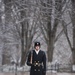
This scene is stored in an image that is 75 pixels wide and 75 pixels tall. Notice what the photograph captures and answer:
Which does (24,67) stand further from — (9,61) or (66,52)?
(66,52)

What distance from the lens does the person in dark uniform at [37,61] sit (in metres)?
9.20

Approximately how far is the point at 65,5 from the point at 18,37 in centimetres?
510

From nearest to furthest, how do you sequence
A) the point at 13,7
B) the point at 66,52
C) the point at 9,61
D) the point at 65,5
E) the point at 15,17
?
the point at 13,7 < the point at 15,17 < the point at 65,5 < the point at 9,61 < the point at 66,52

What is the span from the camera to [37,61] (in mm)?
9266

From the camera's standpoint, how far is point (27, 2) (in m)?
20.4

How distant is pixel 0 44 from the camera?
27.2m

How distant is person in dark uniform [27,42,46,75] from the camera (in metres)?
9.20

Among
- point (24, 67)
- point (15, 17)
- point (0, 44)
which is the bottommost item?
point (24, 67)

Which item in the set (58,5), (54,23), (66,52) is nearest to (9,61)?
(66,52)

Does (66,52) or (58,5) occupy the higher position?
(58,5)

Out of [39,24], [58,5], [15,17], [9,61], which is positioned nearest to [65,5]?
[58,5]

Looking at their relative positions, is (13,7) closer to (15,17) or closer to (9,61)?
(15,17)

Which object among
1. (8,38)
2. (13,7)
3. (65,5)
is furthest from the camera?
(8,38)

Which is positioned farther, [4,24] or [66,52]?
[66,52]
